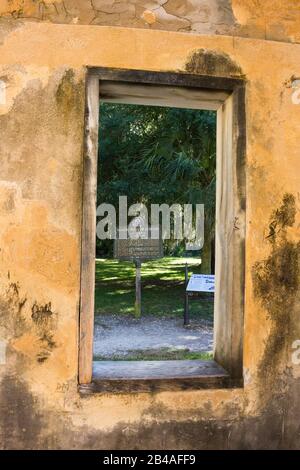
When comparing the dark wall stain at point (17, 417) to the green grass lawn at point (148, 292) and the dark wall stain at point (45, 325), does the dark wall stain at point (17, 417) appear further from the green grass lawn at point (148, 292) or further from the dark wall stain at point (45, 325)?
the green grass lawn at point (148, 292)

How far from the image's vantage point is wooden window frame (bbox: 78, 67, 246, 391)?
112 inches

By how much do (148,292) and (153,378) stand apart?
28.4ft

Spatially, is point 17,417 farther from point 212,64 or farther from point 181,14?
point 181,14

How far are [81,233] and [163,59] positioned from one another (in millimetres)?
1215

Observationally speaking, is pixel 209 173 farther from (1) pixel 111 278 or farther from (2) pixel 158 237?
(1) pixel 111 278

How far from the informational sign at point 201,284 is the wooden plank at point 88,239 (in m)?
5.32

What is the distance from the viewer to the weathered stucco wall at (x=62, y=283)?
2785 millimetres

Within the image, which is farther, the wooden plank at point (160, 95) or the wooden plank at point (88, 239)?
the wooden plank at point (160, 95)

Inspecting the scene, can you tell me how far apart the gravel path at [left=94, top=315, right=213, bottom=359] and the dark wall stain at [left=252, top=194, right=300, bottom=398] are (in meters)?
3.34

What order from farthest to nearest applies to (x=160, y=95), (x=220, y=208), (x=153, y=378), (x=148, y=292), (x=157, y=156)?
1. (x=148, y=292)
2. (x=157, y=156)
3. (x=220, y=208)
4. (x=160, y=95)
5. (x=153, y=378)

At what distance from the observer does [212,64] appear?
9.84ft

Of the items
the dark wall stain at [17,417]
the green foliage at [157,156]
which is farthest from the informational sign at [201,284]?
the dark wall stain at [17,417]

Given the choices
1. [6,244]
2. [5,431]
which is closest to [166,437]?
[5,431]

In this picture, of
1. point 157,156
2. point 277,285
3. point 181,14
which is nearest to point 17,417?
point 277,285
